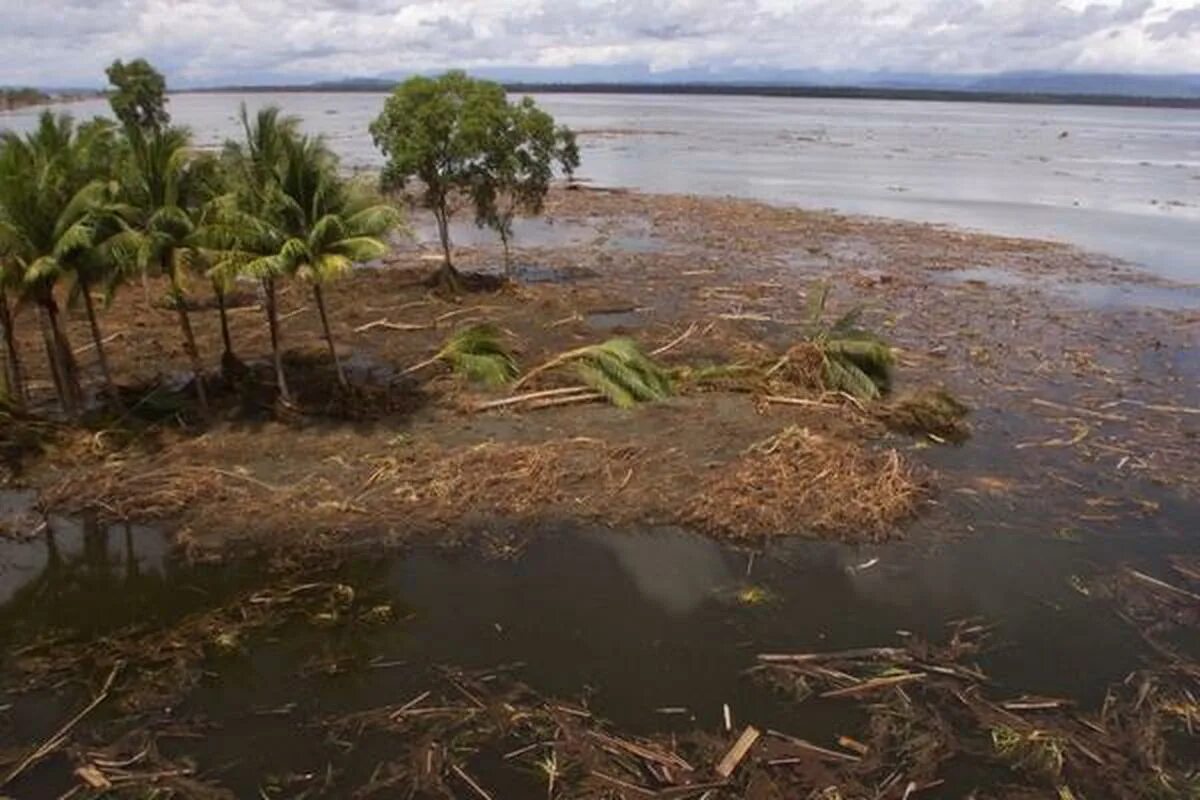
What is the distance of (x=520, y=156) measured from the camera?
31719mm

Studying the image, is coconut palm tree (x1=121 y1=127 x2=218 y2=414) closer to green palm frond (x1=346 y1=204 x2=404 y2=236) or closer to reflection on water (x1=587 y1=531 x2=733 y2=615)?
green palm frond (x1=346 y1=204 x2=404 y2=236)

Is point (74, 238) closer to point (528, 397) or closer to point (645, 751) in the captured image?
point (528, 397)

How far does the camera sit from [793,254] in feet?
137

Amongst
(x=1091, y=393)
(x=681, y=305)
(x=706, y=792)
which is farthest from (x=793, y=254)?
(x=706, y=792)

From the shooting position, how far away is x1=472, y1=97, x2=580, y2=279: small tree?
31094 millimetres

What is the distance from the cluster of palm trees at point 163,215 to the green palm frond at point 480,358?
15.7ft

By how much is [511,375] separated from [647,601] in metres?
10.5

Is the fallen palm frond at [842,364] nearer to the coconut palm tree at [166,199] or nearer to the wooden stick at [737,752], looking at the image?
the wooden stick at [737,752]

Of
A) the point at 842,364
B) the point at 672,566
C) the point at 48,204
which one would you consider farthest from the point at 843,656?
the point at 48,204

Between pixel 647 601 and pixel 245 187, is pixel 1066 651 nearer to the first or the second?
pixel 647 601

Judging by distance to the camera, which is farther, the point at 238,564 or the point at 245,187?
the point at 245,187

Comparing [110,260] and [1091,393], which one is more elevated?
[110,260]

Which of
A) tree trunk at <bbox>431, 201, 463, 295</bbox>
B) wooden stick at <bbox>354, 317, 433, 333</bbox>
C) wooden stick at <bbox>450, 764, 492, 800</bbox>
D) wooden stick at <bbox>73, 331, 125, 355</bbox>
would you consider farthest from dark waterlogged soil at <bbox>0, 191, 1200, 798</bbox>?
tree trunk at <bbox>431, 201, 463, 295</bbox>

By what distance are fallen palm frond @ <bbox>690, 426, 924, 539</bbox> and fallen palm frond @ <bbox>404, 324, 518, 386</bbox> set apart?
7.46m
